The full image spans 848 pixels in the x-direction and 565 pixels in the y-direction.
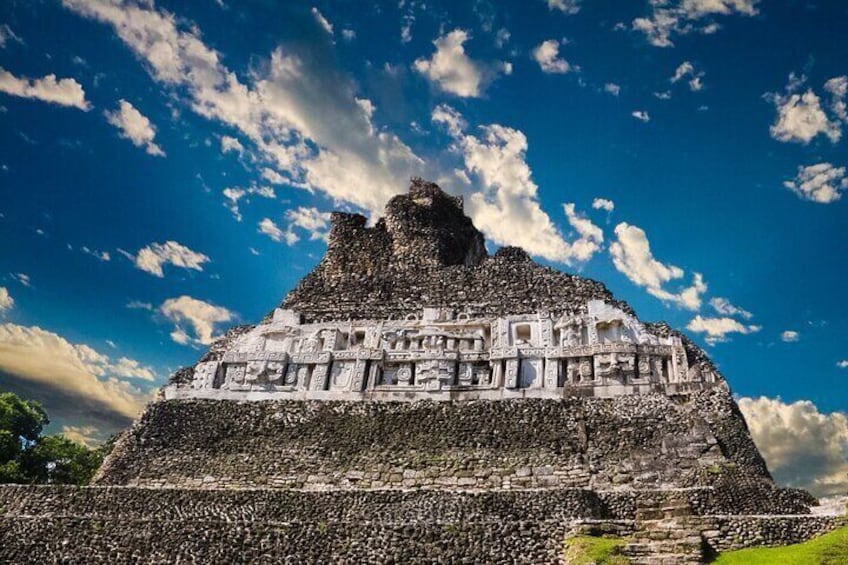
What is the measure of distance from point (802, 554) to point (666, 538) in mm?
2123

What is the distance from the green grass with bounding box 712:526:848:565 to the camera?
9820mm

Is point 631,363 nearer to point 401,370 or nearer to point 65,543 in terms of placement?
point 401,370

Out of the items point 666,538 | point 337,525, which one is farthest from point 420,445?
point 666,538

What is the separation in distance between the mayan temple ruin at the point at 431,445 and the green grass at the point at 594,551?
319 millimetres

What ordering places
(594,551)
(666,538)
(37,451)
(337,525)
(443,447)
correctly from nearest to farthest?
(594,551) < (666,538) < (337,525) < (443,447) < (37,451)

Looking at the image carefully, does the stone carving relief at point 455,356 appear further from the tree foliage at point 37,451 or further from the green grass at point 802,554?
the tree foliage at point 37,451

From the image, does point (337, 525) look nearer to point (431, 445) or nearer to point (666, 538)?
point (431, 445)

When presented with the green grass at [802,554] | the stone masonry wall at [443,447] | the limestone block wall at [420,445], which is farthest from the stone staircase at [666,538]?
the limestone block wall at [420,445]

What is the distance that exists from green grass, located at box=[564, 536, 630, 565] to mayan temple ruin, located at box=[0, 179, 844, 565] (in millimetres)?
319

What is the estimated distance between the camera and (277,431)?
19.5 meters

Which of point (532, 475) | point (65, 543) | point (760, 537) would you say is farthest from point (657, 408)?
point (65, 543)

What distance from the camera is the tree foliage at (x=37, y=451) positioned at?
28125mm

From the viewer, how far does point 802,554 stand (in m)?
10.3

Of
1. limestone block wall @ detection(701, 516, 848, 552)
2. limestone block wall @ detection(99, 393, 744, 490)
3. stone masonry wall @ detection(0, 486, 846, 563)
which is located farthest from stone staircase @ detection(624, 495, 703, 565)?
limestone block wall @ detection(99, 393, 744, 490)
